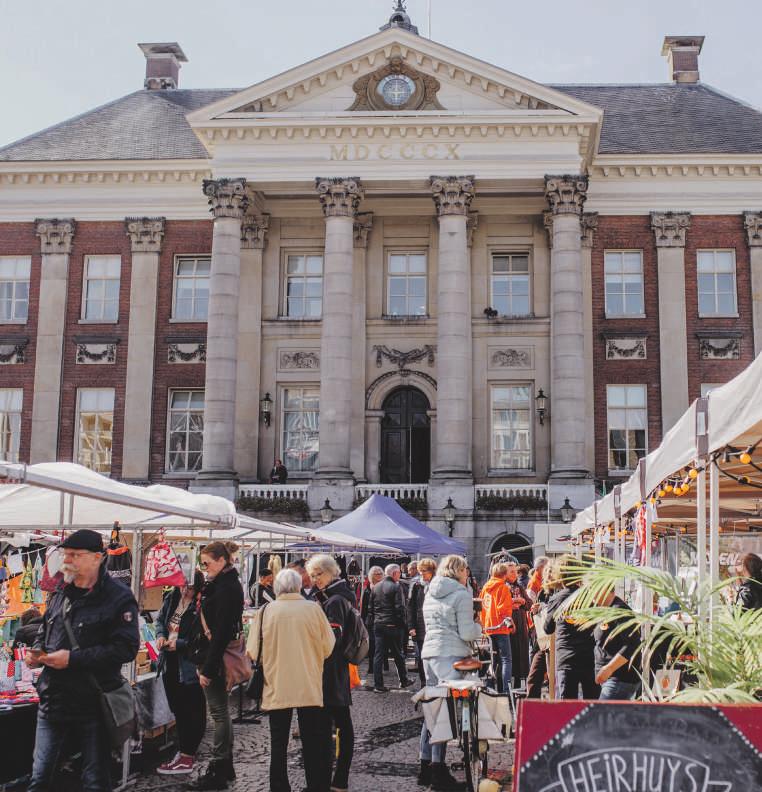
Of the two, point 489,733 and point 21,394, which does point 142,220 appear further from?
point 489,733

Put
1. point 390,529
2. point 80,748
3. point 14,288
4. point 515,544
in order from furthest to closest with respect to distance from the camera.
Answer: point 14,288
point 515,544
point 390,529
point 80,748

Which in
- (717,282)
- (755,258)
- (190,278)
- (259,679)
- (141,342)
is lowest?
(259,679)

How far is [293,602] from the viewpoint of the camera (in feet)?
24.4

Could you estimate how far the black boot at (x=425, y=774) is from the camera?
27.2 ft

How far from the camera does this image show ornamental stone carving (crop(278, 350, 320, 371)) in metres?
32.1

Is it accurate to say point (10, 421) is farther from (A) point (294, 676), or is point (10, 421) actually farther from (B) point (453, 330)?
(A) point (294, 676)

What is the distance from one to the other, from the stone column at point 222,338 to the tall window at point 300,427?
231cm

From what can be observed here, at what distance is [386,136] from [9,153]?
43.3ft

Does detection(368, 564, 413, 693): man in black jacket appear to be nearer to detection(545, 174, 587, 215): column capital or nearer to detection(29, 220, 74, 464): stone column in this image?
detection(545, 174, 587, 215): column capital

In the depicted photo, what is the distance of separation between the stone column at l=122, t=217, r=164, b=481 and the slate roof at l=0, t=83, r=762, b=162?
8.09ft

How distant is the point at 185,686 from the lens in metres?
8.80

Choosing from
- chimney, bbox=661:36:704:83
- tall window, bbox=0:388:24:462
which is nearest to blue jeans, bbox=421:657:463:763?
tall window, bbox=0:388:24:462

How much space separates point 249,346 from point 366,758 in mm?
23438

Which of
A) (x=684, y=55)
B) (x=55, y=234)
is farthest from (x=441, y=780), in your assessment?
(x=684, y=55)
